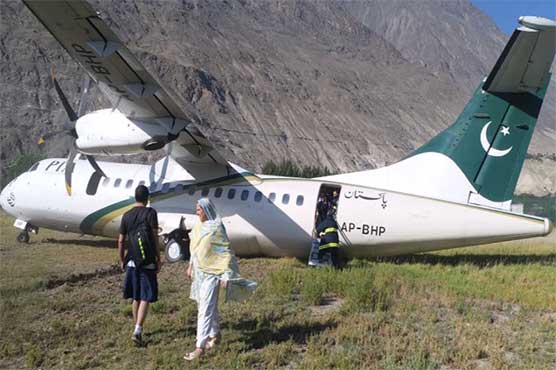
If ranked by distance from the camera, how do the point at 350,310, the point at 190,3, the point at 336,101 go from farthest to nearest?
the point at 190,3
the point at 336,101
the point at 350,310

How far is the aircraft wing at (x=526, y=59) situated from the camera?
32.1ft

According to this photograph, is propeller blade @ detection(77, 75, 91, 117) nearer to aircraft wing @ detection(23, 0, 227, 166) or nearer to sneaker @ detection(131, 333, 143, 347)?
aircraft wing @ detection(23, 0, 227, 166)

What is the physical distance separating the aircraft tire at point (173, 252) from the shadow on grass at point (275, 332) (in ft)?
19.9

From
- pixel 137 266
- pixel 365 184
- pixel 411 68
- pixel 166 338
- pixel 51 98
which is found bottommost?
pixel 166 338

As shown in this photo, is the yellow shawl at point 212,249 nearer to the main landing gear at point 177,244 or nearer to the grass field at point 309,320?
the grass field at point 309,320

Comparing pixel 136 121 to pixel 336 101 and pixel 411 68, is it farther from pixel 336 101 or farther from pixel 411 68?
pixel 411 68

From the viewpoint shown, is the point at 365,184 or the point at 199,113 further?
the point at 199,113

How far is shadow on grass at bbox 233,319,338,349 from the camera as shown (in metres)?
6.86

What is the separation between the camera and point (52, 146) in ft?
201

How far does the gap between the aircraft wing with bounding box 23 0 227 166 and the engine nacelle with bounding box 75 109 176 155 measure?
17 cm

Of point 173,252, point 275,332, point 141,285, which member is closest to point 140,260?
point 141,285

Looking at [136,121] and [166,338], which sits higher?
[136,121]

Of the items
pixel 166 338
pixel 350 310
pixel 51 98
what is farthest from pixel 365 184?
pixel 51 98

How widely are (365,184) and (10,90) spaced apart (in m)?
66.7
